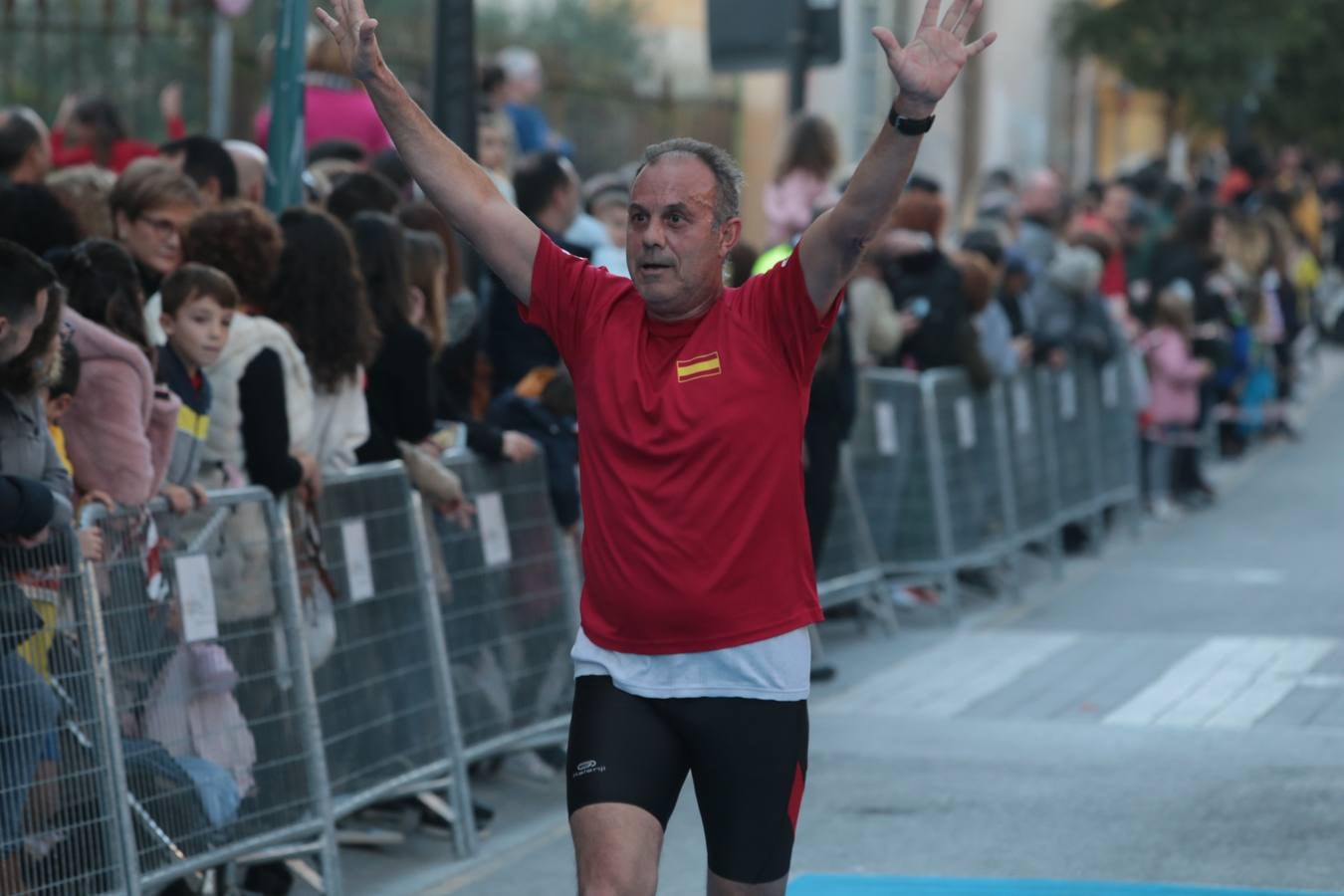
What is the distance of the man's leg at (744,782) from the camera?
182 inches

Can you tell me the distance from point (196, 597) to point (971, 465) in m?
6.88

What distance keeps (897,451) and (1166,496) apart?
5259 millimetres

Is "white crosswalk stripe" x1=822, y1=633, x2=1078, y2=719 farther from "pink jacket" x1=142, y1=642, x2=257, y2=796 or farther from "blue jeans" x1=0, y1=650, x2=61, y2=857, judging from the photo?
"blue jeans" x1=0, y1=650, x2=61, y2=857

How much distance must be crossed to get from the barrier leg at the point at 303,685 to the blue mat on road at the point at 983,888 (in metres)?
1.29

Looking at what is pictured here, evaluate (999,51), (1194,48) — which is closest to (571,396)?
(1194,48)

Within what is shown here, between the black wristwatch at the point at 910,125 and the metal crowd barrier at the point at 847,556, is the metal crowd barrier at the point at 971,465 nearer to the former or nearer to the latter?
the metal crowd barrier at the point at 847,556

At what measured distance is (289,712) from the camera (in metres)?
6.77

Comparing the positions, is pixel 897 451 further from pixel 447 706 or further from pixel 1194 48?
pixel 1194 48

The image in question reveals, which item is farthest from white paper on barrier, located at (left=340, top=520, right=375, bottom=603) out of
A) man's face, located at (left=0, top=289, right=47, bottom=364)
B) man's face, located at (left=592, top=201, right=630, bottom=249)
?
man's face, located at (left=592, top=201, right=630, bottom=249)

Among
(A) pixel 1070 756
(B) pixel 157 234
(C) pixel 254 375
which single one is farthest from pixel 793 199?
(C) pixel 254 375

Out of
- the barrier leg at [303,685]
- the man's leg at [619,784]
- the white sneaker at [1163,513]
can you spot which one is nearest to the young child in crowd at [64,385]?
the barrier leg at [303,685]

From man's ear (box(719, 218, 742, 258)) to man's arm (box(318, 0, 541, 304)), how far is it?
1.31ft

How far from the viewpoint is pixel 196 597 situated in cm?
636

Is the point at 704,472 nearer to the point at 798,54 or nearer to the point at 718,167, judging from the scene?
the point at 718,167
